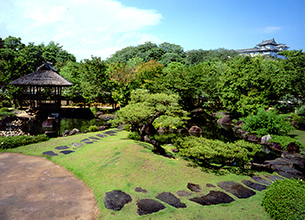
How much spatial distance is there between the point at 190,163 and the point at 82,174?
563 cm

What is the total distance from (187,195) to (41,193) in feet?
18.7

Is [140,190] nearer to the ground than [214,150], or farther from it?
nearer to the ground

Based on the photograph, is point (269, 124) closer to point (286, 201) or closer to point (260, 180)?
point (260, 180)

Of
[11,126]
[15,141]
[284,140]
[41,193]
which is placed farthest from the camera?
[11,126]

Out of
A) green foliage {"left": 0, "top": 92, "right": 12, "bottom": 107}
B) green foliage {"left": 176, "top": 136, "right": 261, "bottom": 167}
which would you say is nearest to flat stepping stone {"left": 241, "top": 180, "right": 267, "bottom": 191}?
green foliage {"left": 176, "top": 136, "right": 261, "bottom": 167}

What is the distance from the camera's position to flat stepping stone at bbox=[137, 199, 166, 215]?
7055 millimetres

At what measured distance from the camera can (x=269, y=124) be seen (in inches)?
798

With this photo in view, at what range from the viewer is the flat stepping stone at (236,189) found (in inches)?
337

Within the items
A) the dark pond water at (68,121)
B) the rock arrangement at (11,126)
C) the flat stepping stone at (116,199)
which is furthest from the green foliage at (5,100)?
the flat stepping stone at (116,199)

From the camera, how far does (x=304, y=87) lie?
31609 millimetres

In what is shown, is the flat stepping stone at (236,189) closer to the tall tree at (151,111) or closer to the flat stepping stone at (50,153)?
the tall tree at (151,111)

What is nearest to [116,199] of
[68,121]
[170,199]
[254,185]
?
[170,199]

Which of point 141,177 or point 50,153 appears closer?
point 141,177

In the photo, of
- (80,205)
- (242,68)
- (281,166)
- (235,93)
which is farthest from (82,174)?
(242,68)
